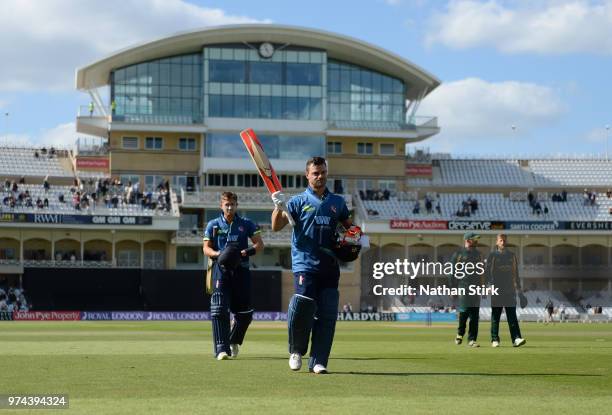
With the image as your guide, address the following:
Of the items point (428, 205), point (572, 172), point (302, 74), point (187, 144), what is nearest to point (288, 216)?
point (428, 205)

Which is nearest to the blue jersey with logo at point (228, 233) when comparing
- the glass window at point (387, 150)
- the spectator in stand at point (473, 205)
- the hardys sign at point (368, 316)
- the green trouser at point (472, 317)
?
the green trouser at point (472, 317)

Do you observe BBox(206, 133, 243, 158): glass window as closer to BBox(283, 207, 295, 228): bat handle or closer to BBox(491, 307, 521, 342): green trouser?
BBox(491, 307, 521, 342): green trouser

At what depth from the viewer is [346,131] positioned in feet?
257

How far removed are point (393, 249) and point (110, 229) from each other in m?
19.2

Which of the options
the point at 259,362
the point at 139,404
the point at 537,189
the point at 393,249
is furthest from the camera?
the point at 537,189

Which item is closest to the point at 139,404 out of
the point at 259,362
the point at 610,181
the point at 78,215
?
the point at 259,362

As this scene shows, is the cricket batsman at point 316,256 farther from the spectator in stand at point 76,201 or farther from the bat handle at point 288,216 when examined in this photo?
the spectator in stand at point 76,201

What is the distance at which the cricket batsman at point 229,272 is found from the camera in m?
16.0

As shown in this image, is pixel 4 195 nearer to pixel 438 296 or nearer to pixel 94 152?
pixel 94 152

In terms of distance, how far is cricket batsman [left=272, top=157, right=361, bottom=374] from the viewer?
12898 millimetres

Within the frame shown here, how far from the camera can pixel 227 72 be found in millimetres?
76688

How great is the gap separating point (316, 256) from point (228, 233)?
3.61 metres

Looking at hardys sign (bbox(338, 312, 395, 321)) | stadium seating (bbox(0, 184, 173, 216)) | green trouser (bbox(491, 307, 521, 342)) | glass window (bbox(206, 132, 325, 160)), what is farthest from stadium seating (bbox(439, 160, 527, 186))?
green trouser (bbox(491, 307, 521, 342))

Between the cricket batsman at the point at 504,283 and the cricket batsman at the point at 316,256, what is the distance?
9.26m
